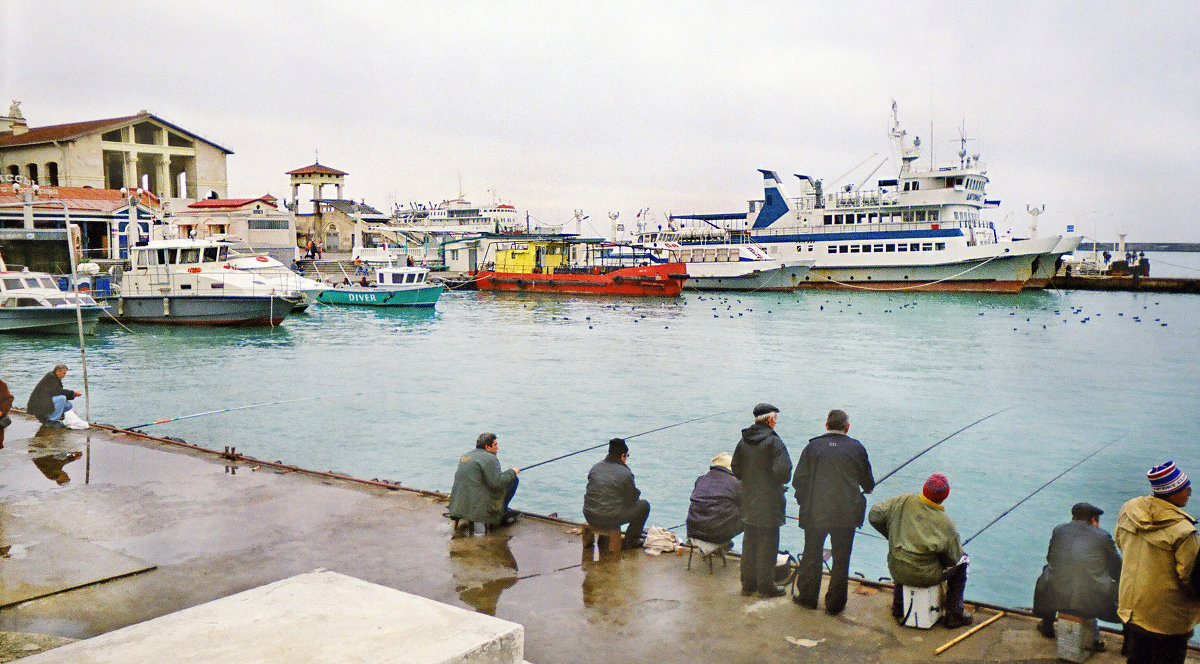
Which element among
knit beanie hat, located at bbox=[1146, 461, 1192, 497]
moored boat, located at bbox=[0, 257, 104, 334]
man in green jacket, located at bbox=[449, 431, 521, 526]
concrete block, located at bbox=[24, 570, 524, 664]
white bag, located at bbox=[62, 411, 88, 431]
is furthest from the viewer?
moored boat, located at bbox=[0, 257, 104, 334]

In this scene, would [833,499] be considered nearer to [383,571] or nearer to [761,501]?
[761,501]

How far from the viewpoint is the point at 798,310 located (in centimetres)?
4219

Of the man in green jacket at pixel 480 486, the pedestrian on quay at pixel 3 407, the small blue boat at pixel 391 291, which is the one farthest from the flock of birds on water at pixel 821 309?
the man in green jacket at pixel 480 486

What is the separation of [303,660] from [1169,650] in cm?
373

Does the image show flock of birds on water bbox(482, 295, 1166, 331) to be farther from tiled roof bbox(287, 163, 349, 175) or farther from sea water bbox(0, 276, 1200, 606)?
tiled roof bbox(287, 163, 349, 175)

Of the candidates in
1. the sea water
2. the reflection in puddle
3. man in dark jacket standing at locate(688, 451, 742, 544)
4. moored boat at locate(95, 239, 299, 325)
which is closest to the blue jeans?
the sea water

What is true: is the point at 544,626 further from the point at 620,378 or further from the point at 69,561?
the point at 620,378

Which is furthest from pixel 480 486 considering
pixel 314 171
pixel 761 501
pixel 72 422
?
pixel 314 171

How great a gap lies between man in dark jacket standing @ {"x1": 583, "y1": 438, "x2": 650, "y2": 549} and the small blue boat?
3561cm

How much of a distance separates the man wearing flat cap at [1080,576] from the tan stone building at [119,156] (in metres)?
51.4

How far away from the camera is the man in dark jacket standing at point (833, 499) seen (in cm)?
491

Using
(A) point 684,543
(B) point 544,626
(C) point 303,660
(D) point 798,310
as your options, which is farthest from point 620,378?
(D) point 798,310

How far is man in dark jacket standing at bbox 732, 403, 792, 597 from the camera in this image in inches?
203

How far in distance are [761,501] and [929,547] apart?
1038 mm
